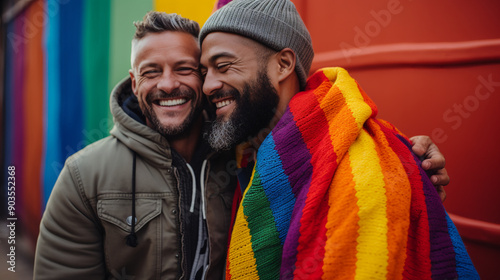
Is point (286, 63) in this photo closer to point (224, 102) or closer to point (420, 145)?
point (224, 102)

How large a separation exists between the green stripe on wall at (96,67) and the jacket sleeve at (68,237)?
2201 mm

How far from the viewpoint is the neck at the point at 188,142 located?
193 cm

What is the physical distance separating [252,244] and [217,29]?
1119mm

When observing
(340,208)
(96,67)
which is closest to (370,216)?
(340,208)

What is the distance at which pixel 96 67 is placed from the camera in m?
3.84

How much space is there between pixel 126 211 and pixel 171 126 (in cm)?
49

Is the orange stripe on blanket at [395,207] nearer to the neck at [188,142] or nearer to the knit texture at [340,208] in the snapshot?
the knit texture at [340,208]

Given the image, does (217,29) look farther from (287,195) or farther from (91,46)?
(91,46)

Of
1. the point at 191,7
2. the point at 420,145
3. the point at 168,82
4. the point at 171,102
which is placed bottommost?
the point at 420,145

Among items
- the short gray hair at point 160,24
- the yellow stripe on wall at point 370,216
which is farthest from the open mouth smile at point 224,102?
the yellow stripe on wall at point 370,216

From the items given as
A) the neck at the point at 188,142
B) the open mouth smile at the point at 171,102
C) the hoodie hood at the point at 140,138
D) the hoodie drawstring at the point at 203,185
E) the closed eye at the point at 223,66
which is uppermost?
the closed eye at the point at 223,66

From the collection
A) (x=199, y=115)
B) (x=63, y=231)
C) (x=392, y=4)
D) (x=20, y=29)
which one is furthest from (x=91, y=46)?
(x=392, y=4)

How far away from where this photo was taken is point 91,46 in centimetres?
388

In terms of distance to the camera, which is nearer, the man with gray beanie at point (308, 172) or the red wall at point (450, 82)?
the man with gray beanie at point (308, 172)
